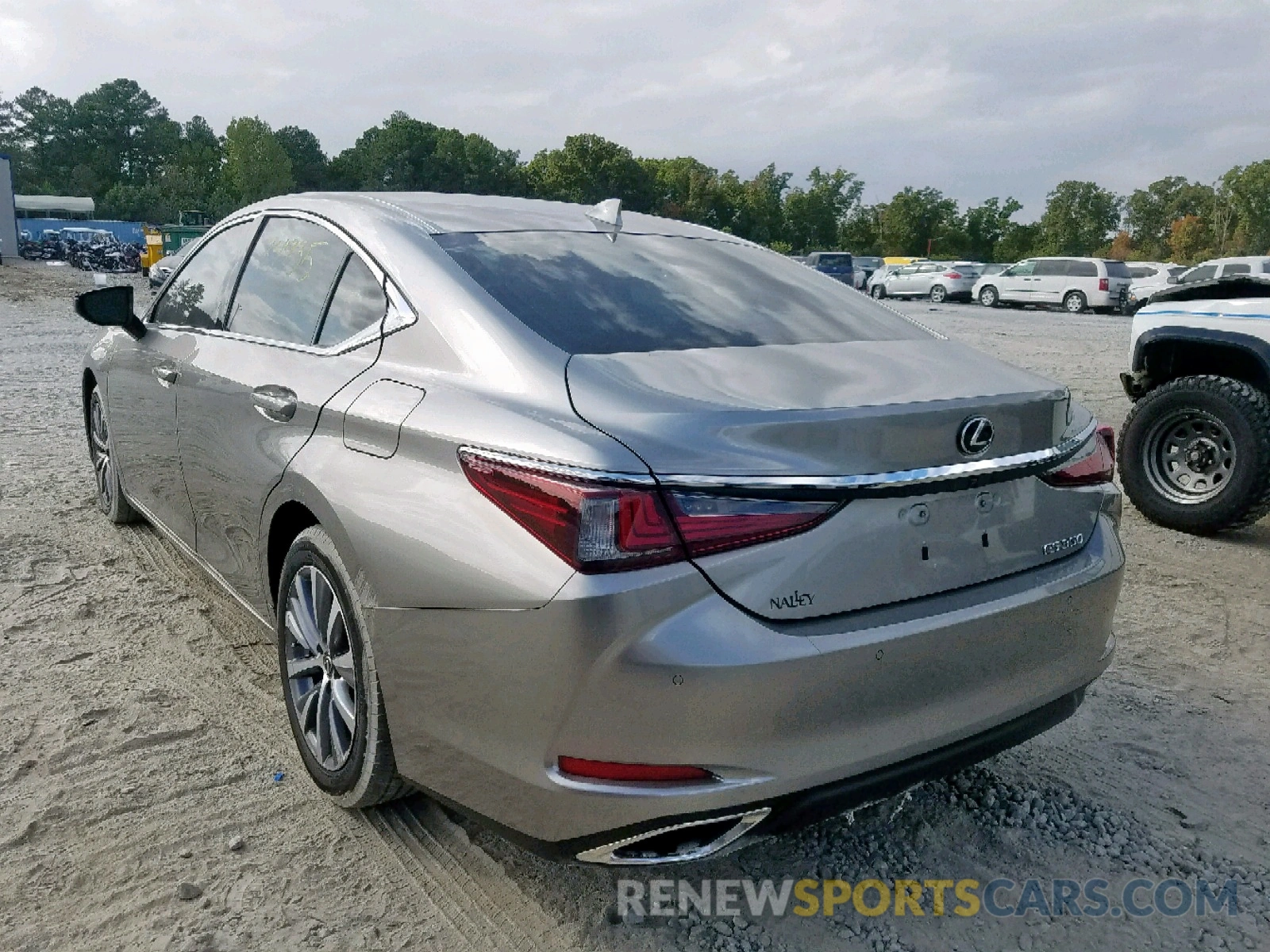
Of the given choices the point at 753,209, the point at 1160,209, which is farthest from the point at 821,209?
the point at 1160,209

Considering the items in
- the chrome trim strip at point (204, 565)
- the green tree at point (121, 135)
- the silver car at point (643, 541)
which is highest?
the green tree at point (121, 135)

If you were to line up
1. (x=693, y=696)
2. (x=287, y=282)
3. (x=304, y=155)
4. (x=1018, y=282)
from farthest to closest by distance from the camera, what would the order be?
(x=304, y=155) < (x=1018, y=282) < (x=287, y=282) < (x=693, y=696)

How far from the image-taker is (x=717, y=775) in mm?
1853

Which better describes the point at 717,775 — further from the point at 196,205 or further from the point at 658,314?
the point at 196,205

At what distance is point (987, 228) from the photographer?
74812 mm

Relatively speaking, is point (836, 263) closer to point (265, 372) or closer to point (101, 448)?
point (101, 448)

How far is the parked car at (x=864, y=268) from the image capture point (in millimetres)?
39831

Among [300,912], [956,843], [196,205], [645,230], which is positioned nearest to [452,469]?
[300,912]

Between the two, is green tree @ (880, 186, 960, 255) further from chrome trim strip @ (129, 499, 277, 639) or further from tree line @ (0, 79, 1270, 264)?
chrome trim strip @ (129, 499, 277, 639)

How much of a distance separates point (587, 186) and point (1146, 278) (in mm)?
58059

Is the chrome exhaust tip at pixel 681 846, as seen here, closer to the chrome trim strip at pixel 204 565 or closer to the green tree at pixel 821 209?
the chrome trim strip at pixel 204 565

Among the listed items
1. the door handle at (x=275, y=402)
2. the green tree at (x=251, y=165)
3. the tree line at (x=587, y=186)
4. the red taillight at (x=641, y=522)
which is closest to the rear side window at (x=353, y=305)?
the door handle at (x=275, y=402)

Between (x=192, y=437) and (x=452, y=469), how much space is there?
5.45 ft

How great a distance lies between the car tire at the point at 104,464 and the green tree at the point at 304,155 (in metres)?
102
